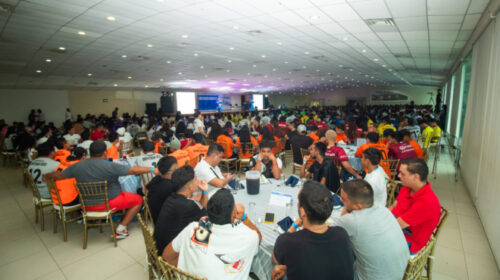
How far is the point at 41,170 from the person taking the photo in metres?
3.86

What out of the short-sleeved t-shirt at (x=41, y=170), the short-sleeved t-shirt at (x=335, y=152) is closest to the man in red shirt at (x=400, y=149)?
the short-sleeved t-shirt at (x=335, y=152)

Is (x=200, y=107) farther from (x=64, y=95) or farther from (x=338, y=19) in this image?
(x=338, y=19)

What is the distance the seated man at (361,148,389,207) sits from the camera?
2.71 metres

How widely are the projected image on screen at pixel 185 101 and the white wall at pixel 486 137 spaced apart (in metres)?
22.4

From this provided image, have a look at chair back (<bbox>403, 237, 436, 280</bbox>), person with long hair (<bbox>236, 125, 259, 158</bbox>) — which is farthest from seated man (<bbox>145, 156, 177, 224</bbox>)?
person with long hair (<bbox>236, 125, 259, 158</bbox>)

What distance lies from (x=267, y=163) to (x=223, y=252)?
2.36m

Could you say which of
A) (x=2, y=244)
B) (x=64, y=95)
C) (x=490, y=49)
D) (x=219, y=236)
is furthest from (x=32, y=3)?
(x=64, y=95)

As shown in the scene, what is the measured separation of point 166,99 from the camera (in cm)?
2214

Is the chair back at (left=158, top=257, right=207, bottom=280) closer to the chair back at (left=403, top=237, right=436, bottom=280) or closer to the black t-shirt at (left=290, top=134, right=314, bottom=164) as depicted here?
the chair back at (left=403, top=237, right=436, bottom=280)

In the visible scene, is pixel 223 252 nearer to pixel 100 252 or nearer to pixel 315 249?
pixel 315 249

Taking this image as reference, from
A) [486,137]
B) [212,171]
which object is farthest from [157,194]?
[486,137]

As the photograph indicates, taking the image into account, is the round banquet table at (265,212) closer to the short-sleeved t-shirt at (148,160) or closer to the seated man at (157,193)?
the seated man at (157,193)

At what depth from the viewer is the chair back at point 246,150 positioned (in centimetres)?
610

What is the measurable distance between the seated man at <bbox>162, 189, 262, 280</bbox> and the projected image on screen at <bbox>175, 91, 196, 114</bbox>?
23.7 metres
